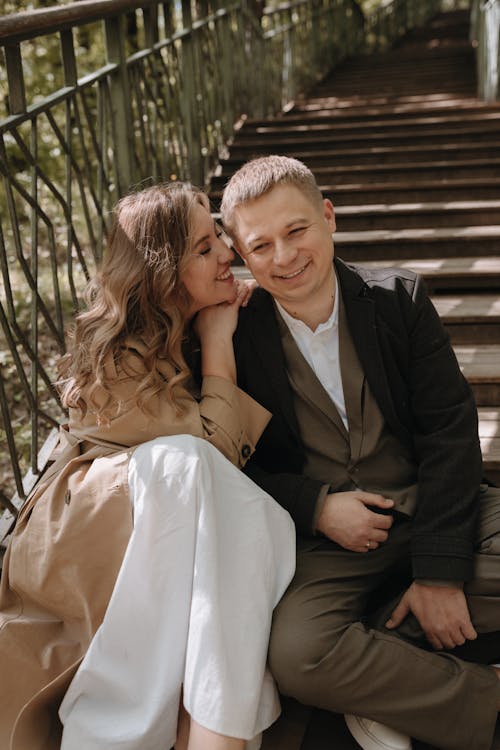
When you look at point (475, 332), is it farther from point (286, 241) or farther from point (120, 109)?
point (120, 109)

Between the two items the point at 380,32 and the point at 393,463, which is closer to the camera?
the point at 393,463

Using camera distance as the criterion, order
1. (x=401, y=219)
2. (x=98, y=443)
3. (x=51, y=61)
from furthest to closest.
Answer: (x=51, y=61) < (x=401, y=219) < (x=98, y=443)

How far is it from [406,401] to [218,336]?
56 cm

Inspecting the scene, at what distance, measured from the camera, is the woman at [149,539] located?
1.76m

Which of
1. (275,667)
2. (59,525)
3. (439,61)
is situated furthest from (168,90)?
(439,61)

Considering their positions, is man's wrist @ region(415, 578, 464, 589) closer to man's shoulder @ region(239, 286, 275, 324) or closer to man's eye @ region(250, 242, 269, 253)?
man's shoulder @ region(239, 286, 275, 324)

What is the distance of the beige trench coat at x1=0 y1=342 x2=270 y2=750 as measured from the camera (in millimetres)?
1875

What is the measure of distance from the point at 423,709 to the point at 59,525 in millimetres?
980

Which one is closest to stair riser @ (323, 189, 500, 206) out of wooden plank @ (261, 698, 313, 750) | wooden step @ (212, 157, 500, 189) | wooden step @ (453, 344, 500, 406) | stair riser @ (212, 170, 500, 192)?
stair riser @ (212, 170, 500, 192)

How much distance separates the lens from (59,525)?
192cm

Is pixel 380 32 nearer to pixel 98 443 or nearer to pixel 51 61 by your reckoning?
pixel 51 61

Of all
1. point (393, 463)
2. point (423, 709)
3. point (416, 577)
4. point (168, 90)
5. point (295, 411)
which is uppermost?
point (168, 90)

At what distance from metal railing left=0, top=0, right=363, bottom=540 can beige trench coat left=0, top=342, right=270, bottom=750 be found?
0.45 meters

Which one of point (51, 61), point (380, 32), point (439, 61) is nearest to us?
point (51, 61)
